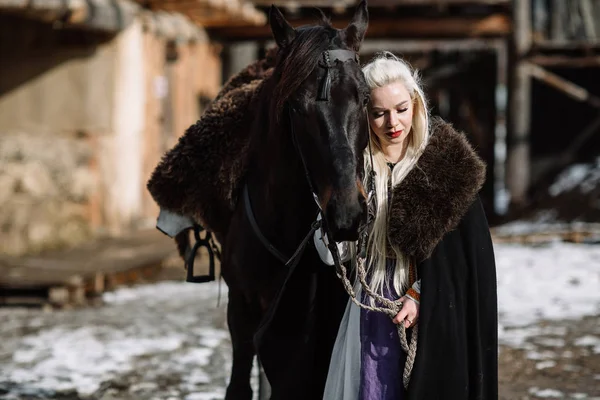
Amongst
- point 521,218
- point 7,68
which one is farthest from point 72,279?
point 521,218

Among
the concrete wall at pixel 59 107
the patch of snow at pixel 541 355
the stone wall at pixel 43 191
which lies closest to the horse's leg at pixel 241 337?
the patch of snow at pixel 541 355

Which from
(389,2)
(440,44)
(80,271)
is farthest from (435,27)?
(80,271)

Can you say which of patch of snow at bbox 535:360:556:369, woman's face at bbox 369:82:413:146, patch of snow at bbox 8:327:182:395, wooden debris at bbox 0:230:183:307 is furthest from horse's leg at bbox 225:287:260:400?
wooden debris at bbox 0:230:183:307

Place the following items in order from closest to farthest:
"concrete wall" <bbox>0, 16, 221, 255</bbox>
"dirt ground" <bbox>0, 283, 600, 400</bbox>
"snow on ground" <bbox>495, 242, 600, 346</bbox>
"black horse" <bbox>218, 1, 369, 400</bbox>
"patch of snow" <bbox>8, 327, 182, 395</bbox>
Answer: "black horse" <bbox>218, 1, 369, 400</bbox>, "dirt ground" <bbox>0, 283, 600, 400</bbox>, "patch of snow" <bbox>8, 327, 182, 395</bbox>, "snow on ground" <bbox>495, 242, 600, 346</bbox>, "concrete wall" <bbox>0, 16, 221, 255</bbox>

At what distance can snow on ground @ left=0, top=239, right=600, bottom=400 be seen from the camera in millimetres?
5414

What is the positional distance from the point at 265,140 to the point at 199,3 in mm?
9224

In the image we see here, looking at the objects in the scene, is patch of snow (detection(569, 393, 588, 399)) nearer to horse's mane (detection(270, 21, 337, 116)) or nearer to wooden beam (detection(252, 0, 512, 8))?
horse's mane (detection(270, 21, 337, 116))

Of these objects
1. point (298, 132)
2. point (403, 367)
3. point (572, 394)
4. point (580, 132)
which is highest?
point (580, 132)

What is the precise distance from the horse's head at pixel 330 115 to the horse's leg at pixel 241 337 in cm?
96

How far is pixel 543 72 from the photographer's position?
1354cm

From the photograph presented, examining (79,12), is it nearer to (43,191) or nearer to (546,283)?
(43,191)

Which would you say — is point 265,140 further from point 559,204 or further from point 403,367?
point 559,204

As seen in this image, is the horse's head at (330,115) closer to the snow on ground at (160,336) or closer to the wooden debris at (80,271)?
the snow on ground at (160,336)

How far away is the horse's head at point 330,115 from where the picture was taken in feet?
8.53
